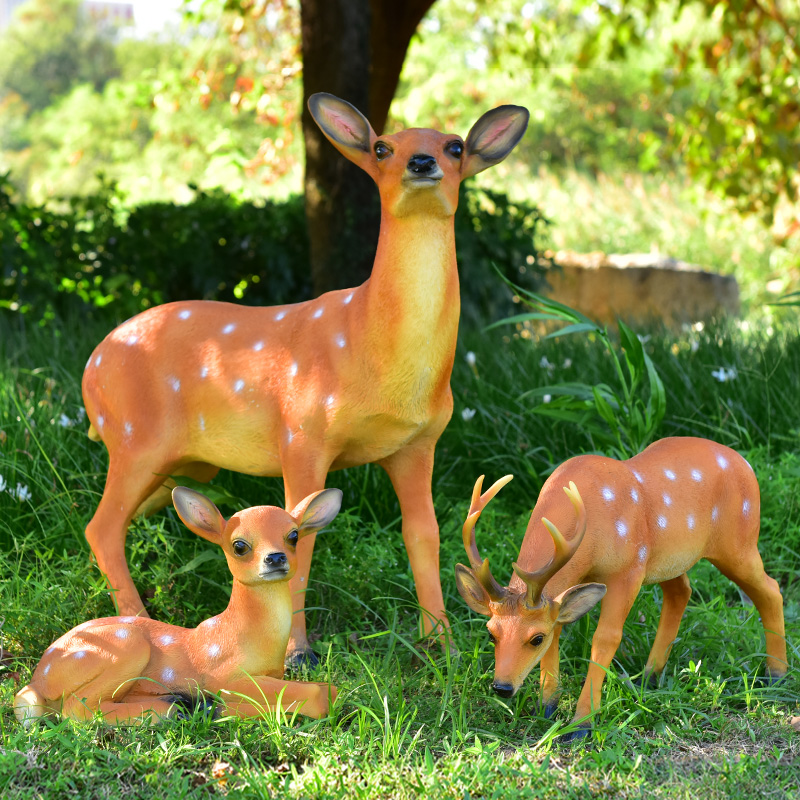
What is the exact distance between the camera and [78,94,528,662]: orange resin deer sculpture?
111 inches

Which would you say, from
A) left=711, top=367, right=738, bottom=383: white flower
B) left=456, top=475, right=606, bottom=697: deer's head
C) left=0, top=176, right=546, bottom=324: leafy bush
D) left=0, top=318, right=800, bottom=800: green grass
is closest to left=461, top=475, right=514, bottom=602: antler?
left=456, top=475, right=606, bottom=697: deer's head

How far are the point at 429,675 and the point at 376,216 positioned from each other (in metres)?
3.73

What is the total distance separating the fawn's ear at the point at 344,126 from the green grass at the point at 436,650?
1.47 metres

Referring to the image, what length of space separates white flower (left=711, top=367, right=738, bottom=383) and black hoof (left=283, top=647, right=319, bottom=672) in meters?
2.69

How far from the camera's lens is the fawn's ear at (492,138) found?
2.88 metres

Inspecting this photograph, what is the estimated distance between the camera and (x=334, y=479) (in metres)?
4.01

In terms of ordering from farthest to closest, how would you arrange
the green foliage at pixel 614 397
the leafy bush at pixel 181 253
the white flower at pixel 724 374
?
the leafy bush at pixel 181 253 → the white flower at pixel 724 374 → the green foliage at pixel 614 397

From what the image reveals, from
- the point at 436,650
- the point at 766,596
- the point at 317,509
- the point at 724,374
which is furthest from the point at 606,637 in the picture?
the point at 724,374

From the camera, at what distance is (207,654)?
8.63ft

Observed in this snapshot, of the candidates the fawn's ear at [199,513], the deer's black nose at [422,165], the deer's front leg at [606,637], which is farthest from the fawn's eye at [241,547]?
the deer's black nose at [422,165]

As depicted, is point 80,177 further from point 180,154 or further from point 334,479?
point 334,479

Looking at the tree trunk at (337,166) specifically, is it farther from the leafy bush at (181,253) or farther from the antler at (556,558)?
the antler at (556,558)

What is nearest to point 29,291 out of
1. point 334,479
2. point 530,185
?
point 334,479

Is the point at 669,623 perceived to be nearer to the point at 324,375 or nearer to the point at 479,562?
the point at 479,562
